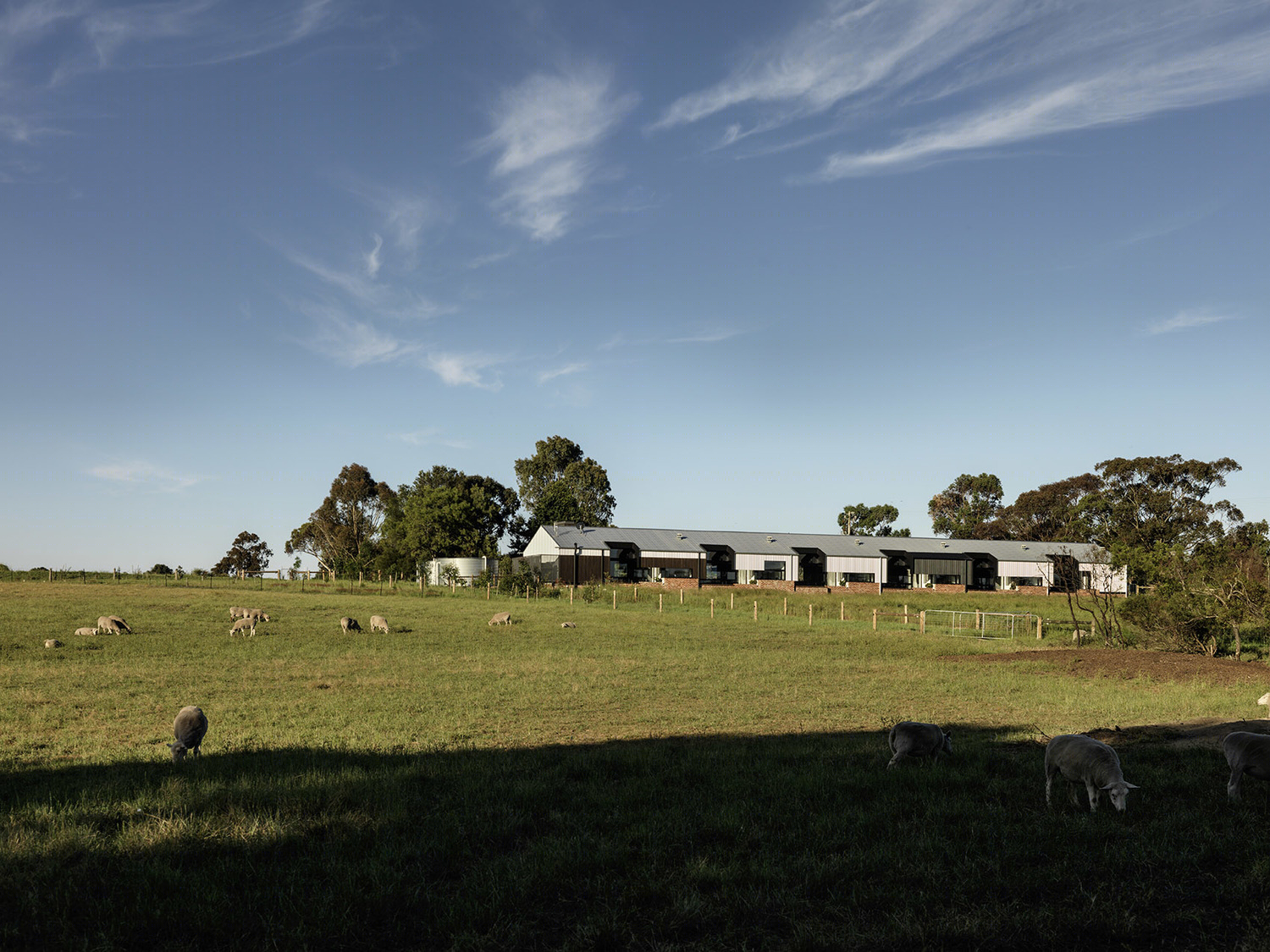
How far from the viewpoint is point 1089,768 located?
8641 mm

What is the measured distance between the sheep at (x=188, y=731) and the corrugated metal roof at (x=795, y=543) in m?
68.9

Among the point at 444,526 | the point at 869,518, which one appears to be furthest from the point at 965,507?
the point at 444,526

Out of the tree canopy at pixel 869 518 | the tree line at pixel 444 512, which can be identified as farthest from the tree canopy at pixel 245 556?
the tree canopy at pixel 869 518

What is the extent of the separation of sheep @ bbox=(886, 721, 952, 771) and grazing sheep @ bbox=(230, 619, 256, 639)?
24206mm

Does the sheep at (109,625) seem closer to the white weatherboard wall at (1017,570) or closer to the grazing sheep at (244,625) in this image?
the grazing sheep at (244,625)

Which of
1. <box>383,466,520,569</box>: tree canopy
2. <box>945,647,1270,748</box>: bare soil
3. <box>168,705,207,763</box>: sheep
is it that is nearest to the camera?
<box>168,705,207,763</box>: sheep

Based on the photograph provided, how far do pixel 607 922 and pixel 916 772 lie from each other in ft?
18.5

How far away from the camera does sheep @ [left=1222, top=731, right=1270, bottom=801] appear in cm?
886

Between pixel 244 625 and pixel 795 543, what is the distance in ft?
217

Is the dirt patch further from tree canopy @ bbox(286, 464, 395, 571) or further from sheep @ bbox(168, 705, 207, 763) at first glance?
tree canopy @ bbox(286, 464, 395, 571)

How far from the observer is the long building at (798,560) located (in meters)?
82.2

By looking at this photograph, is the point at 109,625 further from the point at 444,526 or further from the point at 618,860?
the point at 444,526

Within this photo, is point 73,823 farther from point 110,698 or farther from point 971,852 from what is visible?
point 110,698

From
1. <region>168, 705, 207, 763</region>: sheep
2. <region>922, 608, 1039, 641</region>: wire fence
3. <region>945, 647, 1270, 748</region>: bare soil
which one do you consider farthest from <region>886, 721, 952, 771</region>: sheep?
<region>922, 608, 1039, 641</region>: wire fence
